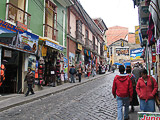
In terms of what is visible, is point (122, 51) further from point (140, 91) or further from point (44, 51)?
point (140, 91)

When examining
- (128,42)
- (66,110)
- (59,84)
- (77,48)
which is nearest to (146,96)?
(66,110)

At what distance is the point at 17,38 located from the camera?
848cm

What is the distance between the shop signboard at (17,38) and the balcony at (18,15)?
0.85 m

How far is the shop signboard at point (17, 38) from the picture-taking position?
24.5 ft

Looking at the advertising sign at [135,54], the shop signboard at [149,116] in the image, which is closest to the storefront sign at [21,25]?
the shop signboard at [149,116]

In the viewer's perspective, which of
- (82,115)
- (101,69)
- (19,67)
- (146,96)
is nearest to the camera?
(146,96)

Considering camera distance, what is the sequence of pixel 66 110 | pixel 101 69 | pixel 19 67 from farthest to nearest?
1. pixel 101 69
2. pixel 19 67
3. pixel 66 110

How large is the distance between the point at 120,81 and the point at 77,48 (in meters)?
14.2

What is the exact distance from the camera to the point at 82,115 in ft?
17.3

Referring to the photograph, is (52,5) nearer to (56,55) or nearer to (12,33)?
(56,55)

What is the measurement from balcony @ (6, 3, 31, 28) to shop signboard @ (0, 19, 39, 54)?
85 cm

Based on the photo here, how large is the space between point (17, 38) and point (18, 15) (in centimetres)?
184

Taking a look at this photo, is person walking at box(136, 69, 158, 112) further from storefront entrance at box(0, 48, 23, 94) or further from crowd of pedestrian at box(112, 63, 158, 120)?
storefront entrance at box(0, 48, 23, 94)

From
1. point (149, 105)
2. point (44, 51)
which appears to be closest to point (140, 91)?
point (149, 105)
